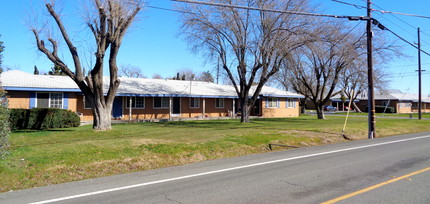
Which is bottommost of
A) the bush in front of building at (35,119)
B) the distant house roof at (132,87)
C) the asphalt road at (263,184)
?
the asphalt road at (263,184)

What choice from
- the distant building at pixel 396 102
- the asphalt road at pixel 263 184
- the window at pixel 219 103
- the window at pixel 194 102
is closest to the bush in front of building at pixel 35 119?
the asphalt road at pixel 263 184

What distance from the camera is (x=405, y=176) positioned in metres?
7.66

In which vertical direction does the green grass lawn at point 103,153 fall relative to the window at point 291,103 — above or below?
below

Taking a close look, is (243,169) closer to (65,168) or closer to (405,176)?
(405,176)

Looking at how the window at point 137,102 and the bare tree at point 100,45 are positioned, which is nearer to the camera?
the bare tree at point 100,45

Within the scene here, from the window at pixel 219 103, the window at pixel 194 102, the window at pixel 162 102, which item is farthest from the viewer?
the window at pixel 219 103

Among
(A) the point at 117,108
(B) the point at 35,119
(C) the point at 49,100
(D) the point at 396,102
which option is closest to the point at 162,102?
(A) the point at 117,108

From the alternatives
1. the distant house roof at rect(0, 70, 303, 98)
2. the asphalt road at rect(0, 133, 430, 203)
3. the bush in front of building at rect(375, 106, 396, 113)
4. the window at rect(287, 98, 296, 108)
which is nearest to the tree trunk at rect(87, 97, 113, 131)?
the distant house roof at rect(0, 70, 303, 98)

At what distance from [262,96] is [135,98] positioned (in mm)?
13999

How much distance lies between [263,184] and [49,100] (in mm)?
20277

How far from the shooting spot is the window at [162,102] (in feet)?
93.0

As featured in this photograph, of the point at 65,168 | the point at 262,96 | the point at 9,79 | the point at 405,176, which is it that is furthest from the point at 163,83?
the point at 405,176

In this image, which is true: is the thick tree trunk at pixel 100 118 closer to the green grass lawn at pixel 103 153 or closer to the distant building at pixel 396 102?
the green grass lawn at pixel 103 153

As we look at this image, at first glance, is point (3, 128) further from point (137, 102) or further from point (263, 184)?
point (137, 102)
